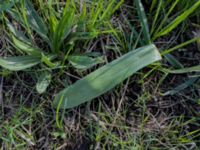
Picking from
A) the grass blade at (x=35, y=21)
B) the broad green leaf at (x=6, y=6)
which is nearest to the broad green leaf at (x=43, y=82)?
the grass blade at (x=35, y=21)

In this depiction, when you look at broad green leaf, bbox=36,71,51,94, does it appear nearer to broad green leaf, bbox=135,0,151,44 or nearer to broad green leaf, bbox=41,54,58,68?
broad green leaf, bbox=41,54,58,68

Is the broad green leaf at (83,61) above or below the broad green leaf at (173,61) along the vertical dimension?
above

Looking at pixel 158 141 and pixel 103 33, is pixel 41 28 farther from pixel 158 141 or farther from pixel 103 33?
pixel 158 141

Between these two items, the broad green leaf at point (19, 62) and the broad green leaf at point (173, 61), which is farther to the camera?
the broad green leaf at point (173, 61)

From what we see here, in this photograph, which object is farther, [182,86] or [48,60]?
[182,86]

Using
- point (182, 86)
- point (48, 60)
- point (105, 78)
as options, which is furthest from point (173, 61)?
point (48, 60)

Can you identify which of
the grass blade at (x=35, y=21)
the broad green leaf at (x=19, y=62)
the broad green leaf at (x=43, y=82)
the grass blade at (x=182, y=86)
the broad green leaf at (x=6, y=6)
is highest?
the broad green leaf at (x=6, y=6)

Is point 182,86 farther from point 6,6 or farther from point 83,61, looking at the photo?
point 6,6

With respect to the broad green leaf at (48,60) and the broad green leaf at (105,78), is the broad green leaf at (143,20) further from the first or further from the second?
the broad green leaf at (48,60)
